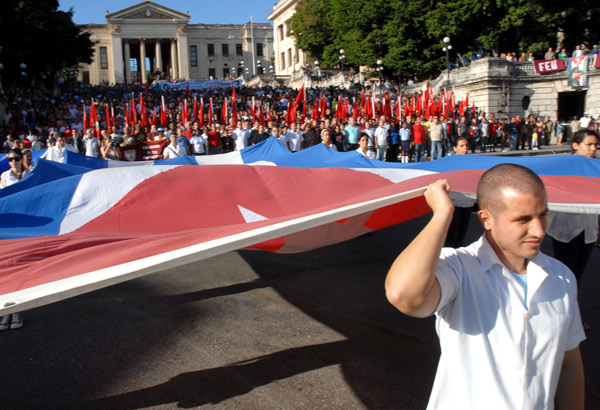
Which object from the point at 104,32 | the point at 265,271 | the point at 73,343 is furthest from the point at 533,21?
the point at 104,32

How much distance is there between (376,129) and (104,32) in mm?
85798

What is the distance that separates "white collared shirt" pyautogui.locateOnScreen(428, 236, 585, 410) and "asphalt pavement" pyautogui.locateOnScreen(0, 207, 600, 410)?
201 centimetres

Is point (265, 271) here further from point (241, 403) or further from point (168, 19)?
point (168, 19)

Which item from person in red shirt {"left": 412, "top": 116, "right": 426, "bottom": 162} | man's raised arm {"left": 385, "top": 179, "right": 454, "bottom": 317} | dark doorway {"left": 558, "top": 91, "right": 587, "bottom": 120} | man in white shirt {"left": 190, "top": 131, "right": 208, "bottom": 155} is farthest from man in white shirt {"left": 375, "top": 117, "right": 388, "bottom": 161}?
dark doorway {"left": 558, "top": 91, "right": 587, "bottom": 120}

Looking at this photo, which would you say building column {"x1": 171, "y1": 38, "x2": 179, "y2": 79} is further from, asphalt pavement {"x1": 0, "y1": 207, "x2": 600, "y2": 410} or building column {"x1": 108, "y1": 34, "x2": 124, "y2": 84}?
asphalt pavement {"x1": 0, "y1": 207, "x2": 600, "y2": 410}

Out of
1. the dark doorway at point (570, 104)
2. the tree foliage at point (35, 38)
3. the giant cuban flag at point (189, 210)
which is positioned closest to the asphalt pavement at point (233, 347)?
the giant cuban flag at point (189, 210)

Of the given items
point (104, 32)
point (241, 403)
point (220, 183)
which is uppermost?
point (104, 32)

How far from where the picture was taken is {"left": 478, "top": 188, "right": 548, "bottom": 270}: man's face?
172cm

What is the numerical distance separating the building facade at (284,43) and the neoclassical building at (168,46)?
419cm

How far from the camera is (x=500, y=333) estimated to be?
1.74 meters

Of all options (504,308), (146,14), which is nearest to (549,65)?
(504,308)

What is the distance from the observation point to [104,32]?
91.7 meters

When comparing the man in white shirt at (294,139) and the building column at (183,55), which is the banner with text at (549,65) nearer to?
the man in white shirt at (294,139)

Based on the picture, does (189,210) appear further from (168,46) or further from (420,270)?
(168,46)
